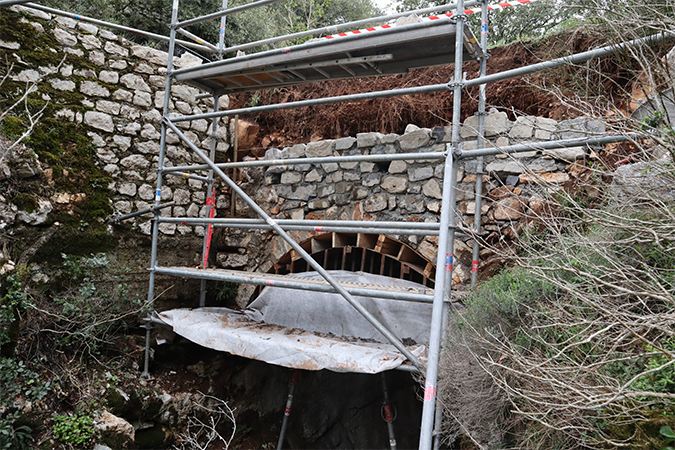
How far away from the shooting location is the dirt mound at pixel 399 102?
14.1 ft

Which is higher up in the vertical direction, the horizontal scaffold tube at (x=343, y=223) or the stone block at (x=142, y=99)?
the stone block at (x=142, y=99)

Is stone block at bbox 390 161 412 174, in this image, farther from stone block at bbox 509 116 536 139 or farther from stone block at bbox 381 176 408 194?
stone block at bbox 509 116 536 139

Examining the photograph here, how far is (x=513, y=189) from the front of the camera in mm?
3676

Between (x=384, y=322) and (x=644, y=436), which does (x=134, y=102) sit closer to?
(x=384, y=322)

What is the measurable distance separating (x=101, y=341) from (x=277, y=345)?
1.67 metres

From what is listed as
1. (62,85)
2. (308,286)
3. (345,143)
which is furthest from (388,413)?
(62,85)

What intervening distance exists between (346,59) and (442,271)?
6.10 feet

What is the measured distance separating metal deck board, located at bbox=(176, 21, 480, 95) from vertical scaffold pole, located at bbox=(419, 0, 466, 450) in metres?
0.31

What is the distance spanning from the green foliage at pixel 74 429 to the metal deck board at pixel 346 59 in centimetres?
287

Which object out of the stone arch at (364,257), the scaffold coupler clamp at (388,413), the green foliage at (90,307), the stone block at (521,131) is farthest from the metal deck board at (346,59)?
the scaffold coupler clamp at (388,413)

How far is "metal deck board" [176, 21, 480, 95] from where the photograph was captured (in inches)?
123

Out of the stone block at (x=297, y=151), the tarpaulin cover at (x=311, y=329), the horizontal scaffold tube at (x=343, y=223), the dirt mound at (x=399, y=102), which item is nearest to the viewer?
the horizontal scaffold tube at (x=343, y=223)

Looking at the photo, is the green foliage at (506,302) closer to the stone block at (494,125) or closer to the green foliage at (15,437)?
the stone block at (494,125)

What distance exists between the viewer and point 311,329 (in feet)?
13.4
